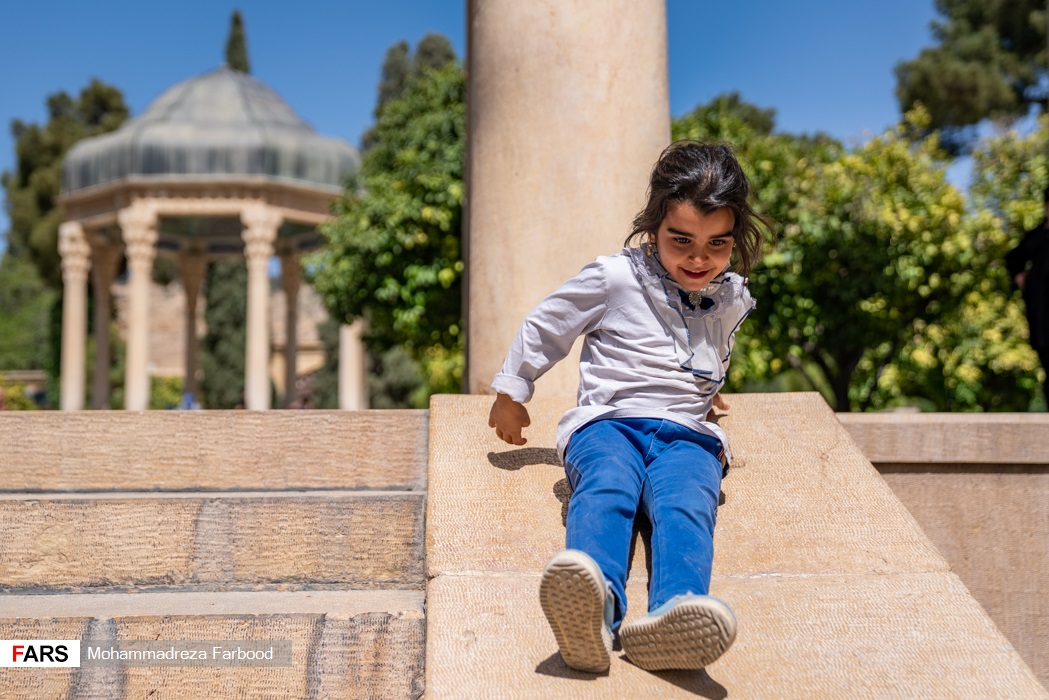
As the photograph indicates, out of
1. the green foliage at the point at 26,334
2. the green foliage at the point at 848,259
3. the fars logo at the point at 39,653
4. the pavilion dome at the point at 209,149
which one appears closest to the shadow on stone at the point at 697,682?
the fars logo at the point at 39,653

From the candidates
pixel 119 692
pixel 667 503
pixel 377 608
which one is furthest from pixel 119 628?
pixel 667 503

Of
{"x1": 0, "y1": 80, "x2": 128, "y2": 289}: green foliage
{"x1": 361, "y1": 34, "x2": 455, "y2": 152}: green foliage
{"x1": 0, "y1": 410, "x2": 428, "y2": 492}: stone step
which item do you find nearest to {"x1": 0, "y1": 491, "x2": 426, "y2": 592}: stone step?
{"x1": 0, "y1": 410, "x2": 428, "y2": 492}: stone step

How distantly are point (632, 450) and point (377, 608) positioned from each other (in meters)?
0.76

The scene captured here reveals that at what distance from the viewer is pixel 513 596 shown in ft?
8.34

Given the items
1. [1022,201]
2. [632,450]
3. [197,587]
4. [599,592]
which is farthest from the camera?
[1022,201]

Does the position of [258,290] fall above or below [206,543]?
above

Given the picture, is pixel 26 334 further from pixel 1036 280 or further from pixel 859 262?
pixel 1036 280

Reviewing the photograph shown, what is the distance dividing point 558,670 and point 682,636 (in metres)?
0.29

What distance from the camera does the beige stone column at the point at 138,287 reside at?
53.6 feet

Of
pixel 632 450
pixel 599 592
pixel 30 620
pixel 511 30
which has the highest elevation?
pixel 511 30

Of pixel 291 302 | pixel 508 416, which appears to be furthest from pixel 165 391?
pixel 508 416

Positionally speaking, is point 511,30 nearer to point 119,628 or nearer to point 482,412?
point 482,412

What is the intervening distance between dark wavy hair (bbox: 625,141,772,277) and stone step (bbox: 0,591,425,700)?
1.25 meters

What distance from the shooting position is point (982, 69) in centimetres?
3106
